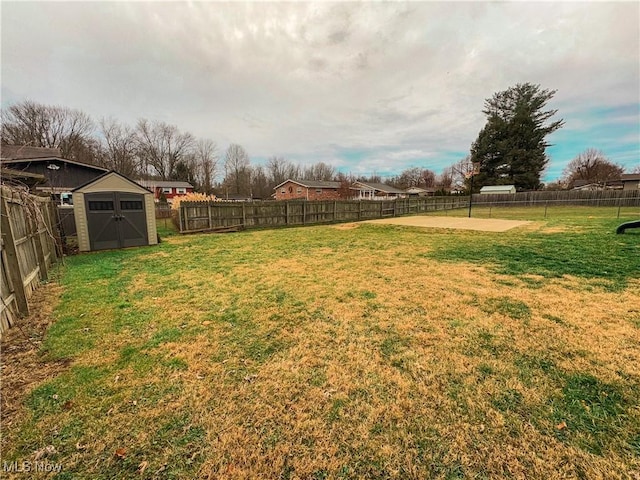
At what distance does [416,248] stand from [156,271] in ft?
23.1

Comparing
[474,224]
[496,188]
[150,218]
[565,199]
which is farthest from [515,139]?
[150,218]

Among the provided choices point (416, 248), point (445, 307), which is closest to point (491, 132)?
point (416, 248)

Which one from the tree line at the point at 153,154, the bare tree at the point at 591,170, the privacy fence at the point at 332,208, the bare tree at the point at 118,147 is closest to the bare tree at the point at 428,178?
the tree line at the point at 153,154

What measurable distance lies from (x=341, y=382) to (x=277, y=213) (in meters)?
13.7

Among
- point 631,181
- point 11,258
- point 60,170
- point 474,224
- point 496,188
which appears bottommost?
point 474,224

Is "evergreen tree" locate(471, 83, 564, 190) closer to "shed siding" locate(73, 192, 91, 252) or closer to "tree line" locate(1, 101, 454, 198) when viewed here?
"tree line" locate(1, 101, 454, 198)

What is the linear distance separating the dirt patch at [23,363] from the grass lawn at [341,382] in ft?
0.16

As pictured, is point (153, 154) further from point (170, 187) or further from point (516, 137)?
point (516, 137)

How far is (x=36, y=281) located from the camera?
468 centimetres

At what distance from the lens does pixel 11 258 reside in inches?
129

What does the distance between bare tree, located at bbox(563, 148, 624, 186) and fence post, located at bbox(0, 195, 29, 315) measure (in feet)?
206

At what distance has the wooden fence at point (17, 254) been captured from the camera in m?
3.17

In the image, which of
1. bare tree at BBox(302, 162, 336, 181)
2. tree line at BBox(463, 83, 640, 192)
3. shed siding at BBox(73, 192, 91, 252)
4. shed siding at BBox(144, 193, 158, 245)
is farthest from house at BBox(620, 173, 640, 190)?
shed siding at BBox(73, 192, 91, 252)

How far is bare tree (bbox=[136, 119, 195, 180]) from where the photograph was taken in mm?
42250
